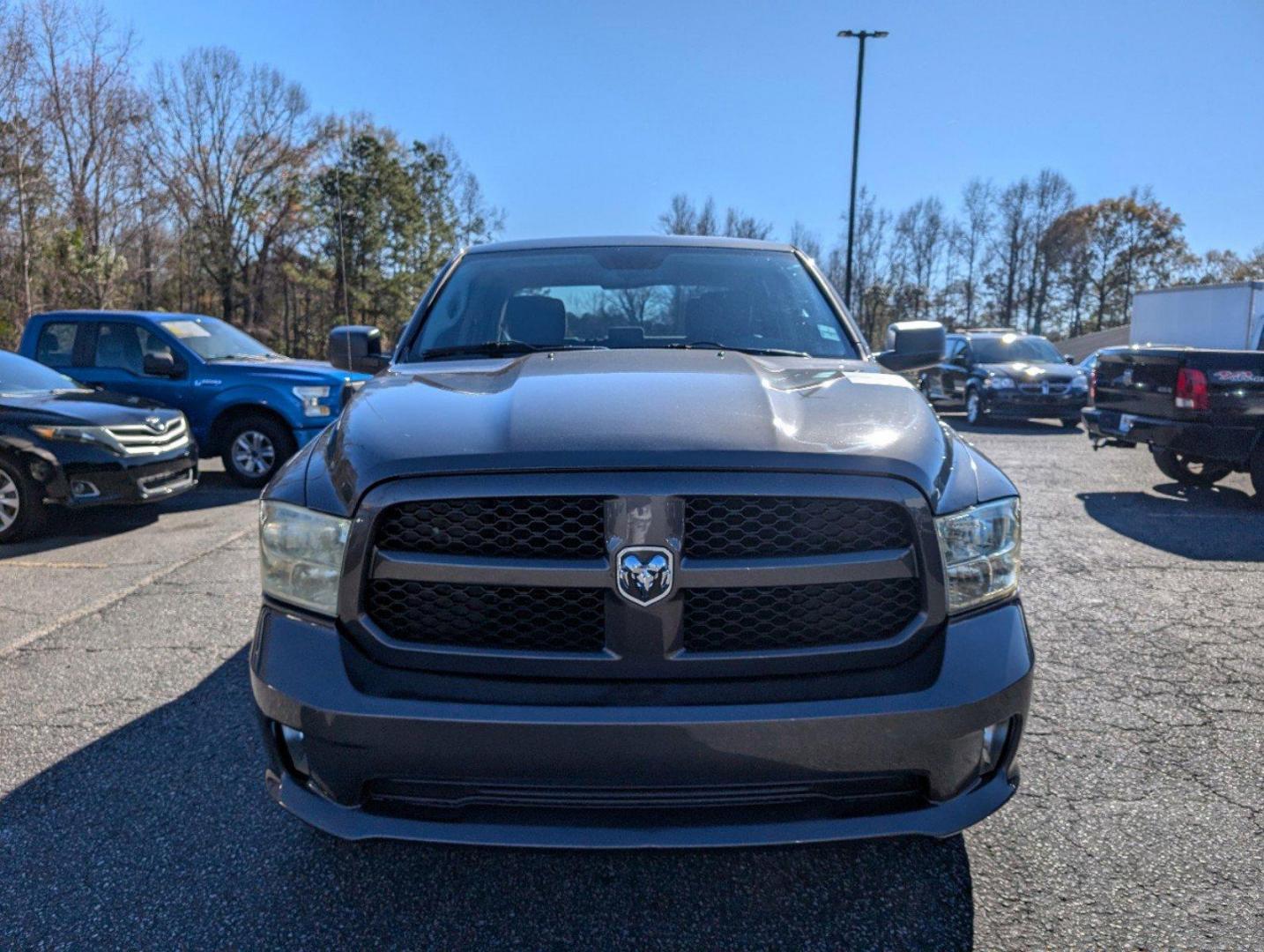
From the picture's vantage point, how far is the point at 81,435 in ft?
22.1

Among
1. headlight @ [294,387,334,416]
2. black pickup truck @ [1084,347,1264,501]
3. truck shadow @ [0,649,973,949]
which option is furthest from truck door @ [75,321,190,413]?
black pickup truck @ [1084,347,1264,501]

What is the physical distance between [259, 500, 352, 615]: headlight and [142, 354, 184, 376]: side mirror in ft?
26.2

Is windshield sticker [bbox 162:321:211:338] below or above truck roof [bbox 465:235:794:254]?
below

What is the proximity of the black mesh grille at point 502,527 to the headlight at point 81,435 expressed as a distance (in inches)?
234

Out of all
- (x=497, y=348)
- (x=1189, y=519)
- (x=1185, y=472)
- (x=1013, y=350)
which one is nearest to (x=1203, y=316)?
(x=1013, y=350)

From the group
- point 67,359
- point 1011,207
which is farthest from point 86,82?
point 1011,207

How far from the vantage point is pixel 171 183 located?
39.2 meters

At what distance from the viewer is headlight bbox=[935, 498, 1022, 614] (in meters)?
1.97

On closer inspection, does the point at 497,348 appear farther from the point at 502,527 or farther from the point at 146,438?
the point at 146,438

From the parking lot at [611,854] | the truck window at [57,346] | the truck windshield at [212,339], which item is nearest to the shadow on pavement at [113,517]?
the truck windshield at [212,339]

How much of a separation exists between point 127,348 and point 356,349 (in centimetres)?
701

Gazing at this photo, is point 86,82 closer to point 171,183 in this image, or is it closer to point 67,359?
point 171,183

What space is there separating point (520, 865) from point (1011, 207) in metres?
63.3

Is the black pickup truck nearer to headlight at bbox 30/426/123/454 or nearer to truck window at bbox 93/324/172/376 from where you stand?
headlight at bbox 30/426/123/454
